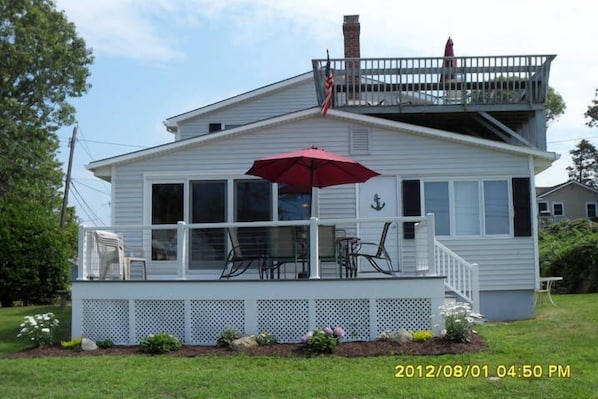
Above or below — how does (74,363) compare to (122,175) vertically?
below

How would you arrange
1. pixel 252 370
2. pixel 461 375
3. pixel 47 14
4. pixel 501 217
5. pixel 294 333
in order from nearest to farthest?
pixel 461 375 → pixel 252 370 → pixel 294 333 → pixel 501 217 → pixel 47 14

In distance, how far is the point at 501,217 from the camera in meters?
12.9

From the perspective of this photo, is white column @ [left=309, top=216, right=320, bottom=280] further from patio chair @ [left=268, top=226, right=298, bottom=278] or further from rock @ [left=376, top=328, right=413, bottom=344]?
rock @ [left=376, top=328, right=413, bottom=344]

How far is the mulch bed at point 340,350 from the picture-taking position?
8641mm

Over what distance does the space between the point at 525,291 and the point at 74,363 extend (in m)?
8.28

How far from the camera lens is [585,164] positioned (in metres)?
63.8

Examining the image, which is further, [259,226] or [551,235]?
[551,235]

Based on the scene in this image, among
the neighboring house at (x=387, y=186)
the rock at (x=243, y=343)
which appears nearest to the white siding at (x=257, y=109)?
the neighboring house at (x=387, y=186)

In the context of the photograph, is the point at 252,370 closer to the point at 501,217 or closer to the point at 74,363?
the point at 74,363

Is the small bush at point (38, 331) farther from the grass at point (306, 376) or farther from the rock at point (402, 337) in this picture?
the rock at point (402, 337)

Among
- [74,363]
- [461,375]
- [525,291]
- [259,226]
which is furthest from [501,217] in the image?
[74,363]

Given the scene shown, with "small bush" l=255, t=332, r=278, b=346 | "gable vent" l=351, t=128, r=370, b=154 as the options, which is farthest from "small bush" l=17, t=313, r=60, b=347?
"gable vent" l=351, t=128, r=370, b=154

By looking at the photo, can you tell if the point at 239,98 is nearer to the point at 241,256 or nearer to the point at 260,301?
the point at 241,256

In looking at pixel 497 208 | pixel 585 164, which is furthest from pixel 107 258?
pixel 585 164
